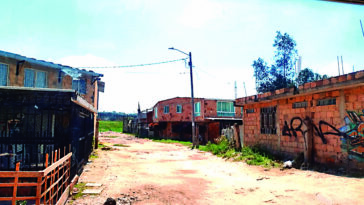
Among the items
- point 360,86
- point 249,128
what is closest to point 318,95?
point 360,86

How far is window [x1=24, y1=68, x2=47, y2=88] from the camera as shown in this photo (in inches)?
516

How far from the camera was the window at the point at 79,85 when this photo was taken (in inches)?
638

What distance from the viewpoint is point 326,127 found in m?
9.23

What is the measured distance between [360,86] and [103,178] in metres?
8.68

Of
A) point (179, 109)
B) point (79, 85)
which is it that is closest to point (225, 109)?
point (179, 109)

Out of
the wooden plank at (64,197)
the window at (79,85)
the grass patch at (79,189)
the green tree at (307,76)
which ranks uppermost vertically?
the green tree at (307,76)

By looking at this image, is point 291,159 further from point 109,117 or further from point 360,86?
point 109,117

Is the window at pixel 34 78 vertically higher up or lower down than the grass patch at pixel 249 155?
higher up

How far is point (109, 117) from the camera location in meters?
77.4

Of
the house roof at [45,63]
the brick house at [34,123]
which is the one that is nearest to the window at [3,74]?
the house roof at [45,63]

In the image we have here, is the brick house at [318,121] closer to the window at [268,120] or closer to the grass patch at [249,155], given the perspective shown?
the window at [268,120]

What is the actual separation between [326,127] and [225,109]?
21961 mm

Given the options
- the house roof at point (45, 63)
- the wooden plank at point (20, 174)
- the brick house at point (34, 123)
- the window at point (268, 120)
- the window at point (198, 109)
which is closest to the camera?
the wooden plank at point (20, 174)

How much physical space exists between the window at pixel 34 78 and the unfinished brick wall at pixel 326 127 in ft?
39.0
